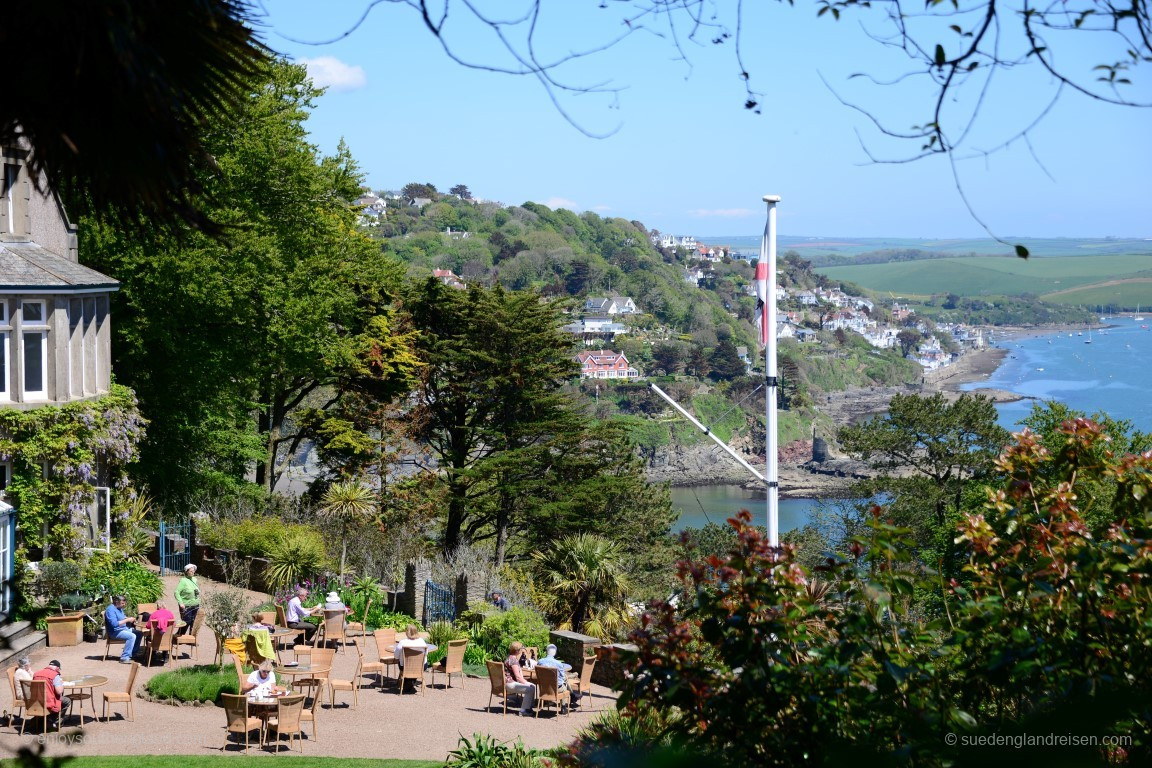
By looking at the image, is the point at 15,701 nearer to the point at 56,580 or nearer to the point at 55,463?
the point at 56,580

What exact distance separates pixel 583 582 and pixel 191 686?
7.37 metres

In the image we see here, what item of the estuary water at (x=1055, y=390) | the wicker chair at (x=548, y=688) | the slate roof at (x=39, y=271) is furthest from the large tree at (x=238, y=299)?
the estuary water at (x=1055, y=390)

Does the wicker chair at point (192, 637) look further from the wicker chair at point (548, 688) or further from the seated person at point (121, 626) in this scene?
the wicker chair at point (548, 688)

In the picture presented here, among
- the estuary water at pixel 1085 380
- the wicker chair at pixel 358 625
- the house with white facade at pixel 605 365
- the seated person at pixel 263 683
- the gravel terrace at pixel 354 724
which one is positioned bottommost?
the estuary water at pixel 1085 380

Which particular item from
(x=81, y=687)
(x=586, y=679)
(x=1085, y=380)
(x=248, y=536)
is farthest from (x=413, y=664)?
(x=1085, y=380)

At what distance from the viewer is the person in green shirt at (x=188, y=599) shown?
50.3ft

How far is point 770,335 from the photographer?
13867 millimetres

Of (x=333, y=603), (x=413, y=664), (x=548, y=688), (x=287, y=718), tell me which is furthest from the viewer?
(x=333, y=603)

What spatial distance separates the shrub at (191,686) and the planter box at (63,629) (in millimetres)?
2884

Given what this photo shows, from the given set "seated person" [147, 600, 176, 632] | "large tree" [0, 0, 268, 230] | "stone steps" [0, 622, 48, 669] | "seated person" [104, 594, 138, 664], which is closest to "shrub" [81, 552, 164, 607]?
"stone steps" [0, 622, 48, 669]

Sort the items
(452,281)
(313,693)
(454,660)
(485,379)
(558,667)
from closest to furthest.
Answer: (558,667) → (313,693) → (454,660) → (485,379) → (452,281)

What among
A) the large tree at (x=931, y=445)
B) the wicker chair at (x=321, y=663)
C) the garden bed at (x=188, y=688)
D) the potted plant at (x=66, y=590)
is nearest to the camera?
the garden bed at (x=188, y=688)

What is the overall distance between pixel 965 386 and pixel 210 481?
139350 millimetres

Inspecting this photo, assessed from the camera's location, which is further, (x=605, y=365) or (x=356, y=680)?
(x=605, y=365)
